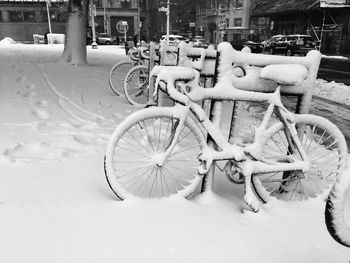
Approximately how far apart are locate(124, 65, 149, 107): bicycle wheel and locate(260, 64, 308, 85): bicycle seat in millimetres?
4012

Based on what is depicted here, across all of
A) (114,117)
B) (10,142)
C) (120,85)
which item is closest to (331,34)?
(120,85)

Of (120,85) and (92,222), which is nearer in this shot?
(92,222)

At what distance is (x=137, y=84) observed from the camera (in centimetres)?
727

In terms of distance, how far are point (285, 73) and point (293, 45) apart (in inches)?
1088

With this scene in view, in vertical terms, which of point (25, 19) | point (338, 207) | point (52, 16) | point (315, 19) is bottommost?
point (338, 207)

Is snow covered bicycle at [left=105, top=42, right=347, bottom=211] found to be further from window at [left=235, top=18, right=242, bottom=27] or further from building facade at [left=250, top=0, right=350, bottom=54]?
A: window at [left=235, top=18, right=242, bottom=27]

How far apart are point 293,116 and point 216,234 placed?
1239 millimetres

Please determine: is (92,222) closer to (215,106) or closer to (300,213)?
(215,106)

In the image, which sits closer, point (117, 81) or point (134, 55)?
point (134, 55)

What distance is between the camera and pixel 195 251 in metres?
2.36

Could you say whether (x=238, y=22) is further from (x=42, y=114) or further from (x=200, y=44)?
(x=42, y=114)

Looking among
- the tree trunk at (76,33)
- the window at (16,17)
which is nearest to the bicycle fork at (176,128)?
the tree trunk at (76,33)

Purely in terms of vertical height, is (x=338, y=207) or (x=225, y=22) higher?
(x=225, y=22)

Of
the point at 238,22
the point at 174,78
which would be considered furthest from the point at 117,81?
the point at 238,22
